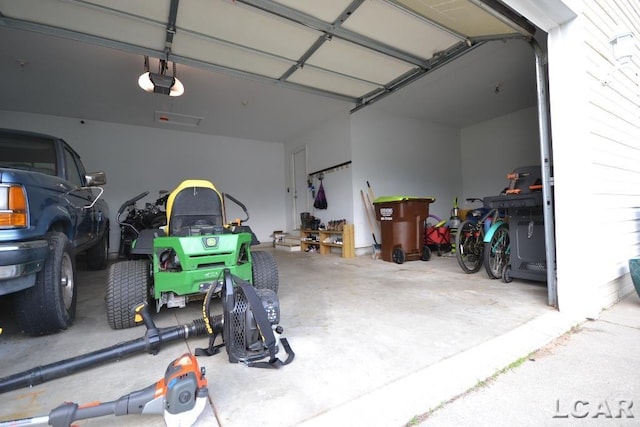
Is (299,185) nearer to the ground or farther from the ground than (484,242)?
farther from the ground

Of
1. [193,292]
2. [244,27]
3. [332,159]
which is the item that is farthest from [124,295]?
[332,159]

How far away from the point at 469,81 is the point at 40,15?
5531 mm

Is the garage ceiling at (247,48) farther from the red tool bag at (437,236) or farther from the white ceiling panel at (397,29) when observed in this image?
the red tool bag at (437,236)

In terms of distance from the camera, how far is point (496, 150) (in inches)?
266

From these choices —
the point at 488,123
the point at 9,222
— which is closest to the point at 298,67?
the point at 9,222

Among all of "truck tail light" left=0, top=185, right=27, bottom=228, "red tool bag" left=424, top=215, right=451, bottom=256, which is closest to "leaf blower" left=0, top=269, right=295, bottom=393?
"truck tail light" left=0, top=185, right=27, bottom=228

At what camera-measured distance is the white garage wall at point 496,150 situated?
6156mm

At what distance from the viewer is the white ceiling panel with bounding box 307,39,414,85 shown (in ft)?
10.0

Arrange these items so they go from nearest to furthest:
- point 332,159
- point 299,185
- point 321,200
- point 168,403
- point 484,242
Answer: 1. point 168,403
2. point 484,242
3. point 332,159
4. point 321,200
5. point 299,185

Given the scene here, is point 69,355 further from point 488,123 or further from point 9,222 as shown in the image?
point 488,123

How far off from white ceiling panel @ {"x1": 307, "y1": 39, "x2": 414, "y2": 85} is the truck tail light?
2.81 metres

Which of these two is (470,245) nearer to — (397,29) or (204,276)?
(397,29)

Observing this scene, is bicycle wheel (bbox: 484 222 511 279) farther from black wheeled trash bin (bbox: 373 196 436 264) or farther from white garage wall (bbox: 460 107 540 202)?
white garage wall (bbox: 460 107 540 202)

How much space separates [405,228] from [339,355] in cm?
339
